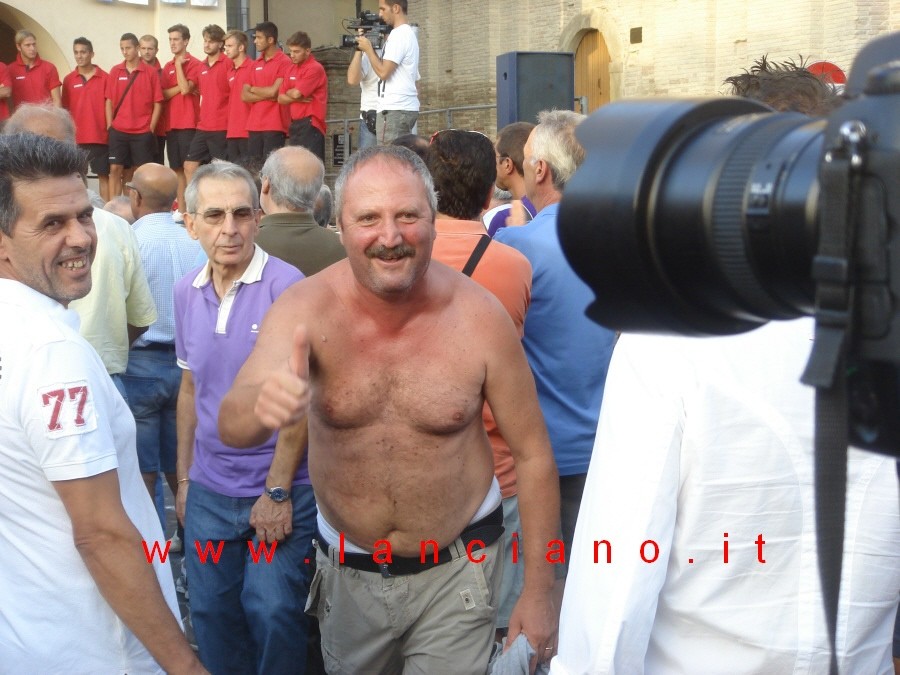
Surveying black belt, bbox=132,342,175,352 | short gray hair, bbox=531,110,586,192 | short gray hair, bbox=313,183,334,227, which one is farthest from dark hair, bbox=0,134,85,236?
short gray hair, bbox=313,183,334,227

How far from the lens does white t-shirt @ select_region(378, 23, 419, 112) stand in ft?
42.8

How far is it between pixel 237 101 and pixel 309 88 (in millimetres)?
1150

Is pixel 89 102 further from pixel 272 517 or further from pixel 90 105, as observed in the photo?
pixel 272 517

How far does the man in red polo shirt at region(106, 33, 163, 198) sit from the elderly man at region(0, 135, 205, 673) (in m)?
13.1

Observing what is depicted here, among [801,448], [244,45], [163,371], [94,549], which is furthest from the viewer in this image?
[244,45]

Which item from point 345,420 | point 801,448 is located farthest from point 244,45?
point 801,448

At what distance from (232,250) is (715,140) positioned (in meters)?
3.40

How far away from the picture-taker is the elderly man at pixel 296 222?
17.5ft

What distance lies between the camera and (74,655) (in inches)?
A: 105

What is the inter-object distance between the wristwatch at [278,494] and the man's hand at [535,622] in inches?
43.0

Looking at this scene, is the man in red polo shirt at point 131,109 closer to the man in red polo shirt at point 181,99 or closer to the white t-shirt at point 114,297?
the man in red polo shirt at point 181,99

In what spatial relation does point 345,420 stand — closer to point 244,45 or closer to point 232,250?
point 232,250

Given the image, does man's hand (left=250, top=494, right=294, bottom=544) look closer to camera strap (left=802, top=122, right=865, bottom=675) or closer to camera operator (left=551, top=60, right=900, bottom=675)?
camera operator (left=551, top=60, right=900, bottom=675)

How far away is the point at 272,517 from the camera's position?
4.25 meters
